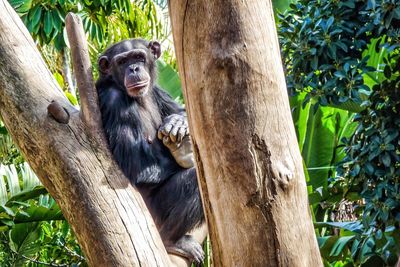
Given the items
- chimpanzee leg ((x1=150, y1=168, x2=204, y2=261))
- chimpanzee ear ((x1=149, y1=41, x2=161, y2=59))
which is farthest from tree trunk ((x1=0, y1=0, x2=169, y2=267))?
chimpanzee ear ((x1=149, y1=41, x2=161, y2=59))

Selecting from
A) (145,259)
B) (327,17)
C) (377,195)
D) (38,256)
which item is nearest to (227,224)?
(145,259)

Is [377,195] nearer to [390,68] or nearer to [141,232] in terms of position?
[390,68]

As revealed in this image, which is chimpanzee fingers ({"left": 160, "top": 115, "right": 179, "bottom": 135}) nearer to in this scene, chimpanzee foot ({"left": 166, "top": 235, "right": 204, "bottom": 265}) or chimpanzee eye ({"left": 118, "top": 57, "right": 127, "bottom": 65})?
chimpanzee eye ({"left": 118, "top": 57, "right": 127, "bottom": 65})

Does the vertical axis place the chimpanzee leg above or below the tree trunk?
below

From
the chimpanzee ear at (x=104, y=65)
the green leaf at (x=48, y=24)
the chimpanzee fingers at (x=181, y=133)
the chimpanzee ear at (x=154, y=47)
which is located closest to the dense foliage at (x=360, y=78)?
the chimpanzee fingers at (x=181, y=133)

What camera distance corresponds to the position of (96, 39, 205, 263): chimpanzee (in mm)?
3262

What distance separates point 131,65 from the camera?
3.63 meters

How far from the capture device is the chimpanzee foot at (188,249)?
3014mm

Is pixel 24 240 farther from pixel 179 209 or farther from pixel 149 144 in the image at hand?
pixel 179 209

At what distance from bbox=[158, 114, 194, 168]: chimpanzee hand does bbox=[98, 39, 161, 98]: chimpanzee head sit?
233 millimetres

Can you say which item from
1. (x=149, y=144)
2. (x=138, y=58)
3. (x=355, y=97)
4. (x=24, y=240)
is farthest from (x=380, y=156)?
(x=24, y=240)

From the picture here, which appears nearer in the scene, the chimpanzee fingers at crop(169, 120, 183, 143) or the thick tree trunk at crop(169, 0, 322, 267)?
the thick tree trunk at crop(169, 0, 322, 267)

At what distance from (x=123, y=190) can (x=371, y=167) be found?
1.14m

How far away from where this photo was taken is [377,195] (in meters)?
3.06
